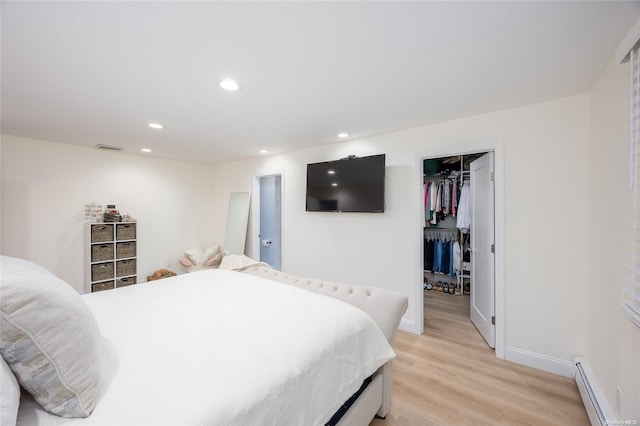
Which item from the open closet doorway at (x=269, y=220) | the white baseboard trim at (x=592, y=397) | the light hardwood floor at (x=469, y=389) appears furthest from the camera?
the open closet doorway at (x=269, y=220)

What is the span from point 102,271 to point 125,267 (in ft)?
0.96

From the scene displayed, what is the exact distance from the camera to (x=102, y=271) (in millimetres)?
3805

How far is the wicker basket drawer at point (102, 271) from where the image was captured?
3725 mm

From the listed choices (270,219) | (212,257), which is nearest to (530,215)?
(270,219)

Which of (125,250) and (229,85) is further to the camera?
(125,250)

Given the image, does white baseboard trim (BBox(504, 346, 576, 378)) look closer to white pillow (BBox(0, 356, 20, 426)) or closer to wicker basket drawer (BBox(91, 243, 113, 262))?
white pillow (BBox(0, 356, 20, 426))

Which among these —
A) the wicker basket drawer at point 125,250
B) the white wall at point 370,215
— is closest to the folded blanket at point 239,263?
the white wall at point 370,215

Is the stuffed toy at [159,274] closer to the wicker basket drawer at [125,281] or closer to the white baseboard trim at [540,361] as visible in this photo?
the wicker basket drawer at [125,281]

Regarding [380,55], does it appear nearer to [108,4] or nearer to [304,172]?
[108,4]

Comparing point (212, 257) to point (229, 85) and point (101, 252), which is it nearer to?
point (101, 252)

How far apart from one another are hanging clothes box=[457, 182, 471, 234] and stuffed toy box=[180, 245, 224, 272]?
428 cm

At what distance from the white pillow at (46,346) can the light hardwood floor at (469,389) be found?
1.68m

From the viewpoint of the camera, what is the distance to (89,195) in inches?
153

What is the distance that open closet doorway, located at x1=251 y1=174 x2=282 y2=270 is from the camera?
4863 mm
